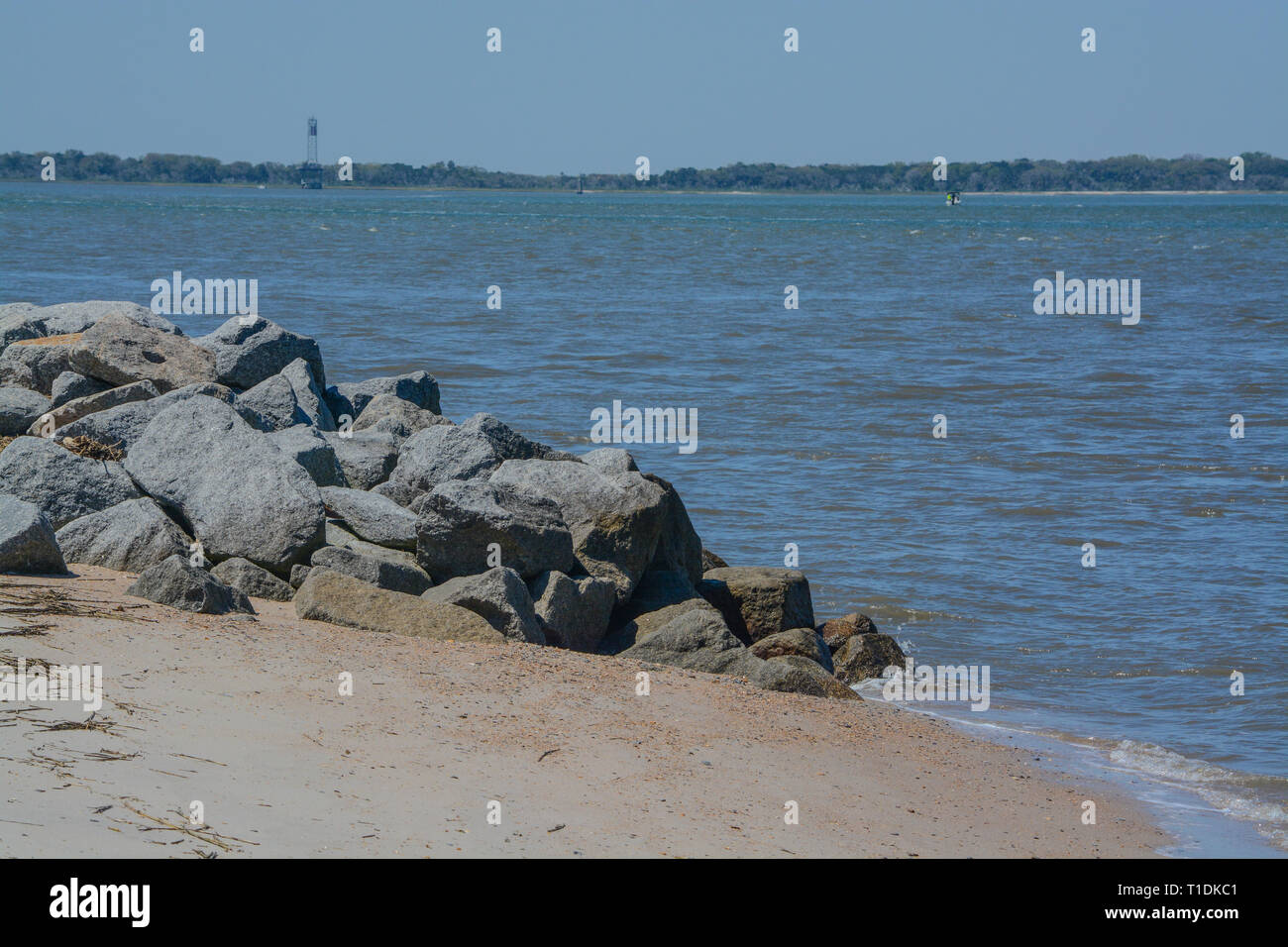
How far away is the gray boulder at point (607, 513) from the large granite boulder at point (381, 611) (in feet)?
4.07

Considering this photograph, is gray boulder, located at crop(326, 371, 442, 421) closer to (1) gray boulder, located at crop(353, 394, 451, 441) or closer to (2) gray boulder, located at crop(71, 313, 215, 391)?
(1) gray boulder, located at crop(353, 394, 451, 441)

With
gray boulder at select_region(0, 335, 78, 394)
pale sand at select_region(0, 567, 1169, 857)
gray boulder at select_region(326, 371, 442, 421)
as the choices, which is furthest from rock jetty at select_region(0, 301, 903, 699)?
gray boulder at select_region(326, 371, 442, 421)

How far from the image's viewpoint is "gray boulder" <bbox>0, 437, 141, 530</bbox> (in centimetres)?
766

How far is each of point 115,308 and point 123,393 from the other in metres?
2.87

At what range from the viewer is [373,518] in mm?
8141

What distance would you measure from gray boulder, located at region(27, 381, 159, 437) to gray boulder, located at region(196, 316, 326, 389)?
132 centimetres

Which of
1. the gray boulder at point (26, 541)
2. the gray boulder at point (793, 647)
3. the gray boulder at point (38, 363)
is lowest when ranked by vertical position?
the gray boulder at point (793, 647)

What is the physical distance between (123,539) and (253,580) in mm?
711

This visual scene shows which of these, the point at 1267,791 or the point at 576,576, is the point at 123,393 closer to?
the point at 576,576

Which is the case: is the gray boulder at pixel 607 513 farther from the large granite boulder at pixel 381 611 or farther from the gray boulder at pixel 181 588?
the gray boulder at pixel 181 588

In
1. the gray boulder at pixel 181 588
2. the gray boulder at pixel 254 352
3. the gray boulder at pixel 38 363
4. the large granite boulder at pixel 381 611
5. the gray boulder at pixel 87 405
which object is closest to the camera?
the gray boulder at pixel 181 588

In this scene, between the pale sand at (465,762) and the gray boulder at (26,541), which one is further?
the gray boulder at (26,541)

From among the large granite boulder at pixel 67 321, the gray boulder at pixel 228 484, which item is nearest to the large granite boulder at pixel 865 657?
the gray boulder at pixel 228 484

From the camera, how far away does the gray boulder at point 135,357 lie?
9711 millimetres
